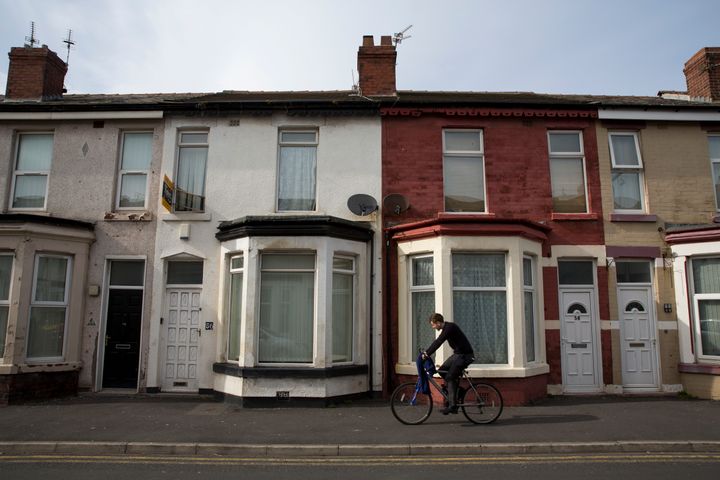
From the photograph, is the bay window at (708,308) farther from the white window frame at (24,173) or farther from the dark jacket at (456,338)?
the white window frame at (24,173)

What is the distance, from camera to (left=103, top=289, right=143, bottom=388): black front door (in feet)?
35.2

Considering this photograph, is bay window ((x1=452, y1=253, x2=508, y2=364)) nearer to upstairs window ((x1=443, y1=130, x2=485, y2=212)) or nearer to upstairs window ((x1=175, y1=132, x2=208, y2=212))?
upstairs window ((x1=443, y1=130, x2=485, y2=212))

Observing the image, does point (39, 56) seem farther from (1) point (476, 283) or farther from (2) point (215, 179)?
(1) point (476, 283)

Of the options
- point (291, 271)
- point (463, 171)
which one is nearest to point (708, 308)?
point (463, 171)

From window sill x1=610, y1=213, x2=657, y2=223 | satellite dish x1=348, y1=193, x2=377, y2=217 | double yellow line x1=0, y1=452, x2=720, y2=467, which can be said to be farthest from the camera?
window sill x1=610, y1=213, x2=657, y2=223

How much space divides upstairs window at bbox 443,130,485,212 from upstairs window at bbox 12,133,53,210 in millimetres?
9202

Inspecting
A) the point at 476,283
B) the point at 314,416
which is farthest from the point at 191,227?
the point at 476,283

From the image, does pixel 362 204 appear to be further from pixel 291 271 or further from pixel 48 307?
pixel 48 307

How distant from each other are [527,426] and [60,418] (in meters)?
7.64

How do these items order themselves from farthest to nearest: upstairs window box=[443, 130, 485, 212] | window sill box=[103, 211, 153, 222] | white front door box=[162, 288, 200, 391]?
upstairs window box=[443, 130, 485, 212] → window sill box=[103, 211, 153, 222] → white front door box=[162, 288, 200, 391]

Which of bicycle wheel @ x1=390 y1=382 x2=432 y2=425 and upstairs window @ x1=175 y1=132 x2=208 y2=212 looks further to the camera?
upstairs window @ x1=175 y1=132 x2=208 y2=212

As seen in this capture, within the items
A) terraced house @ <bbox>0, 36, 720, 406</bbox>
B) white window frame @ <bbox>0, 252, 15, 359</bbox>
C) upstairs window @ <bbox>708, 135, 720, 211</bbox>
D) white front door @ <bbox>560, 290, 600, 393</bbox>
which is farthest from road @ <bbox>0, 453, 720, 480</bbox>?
upstairs window @ <bbox>708, 135, 720, 211</bbox>

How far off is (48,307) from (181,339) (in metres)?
2.78

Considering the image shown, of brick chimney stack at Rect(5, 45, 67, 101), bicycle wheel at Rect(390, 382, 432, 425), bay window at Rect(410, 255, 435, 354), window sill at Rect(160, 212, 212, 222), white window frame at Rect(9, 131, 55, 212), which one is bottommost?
bicycle wheel at Rect(390, 382, 432, 425)
